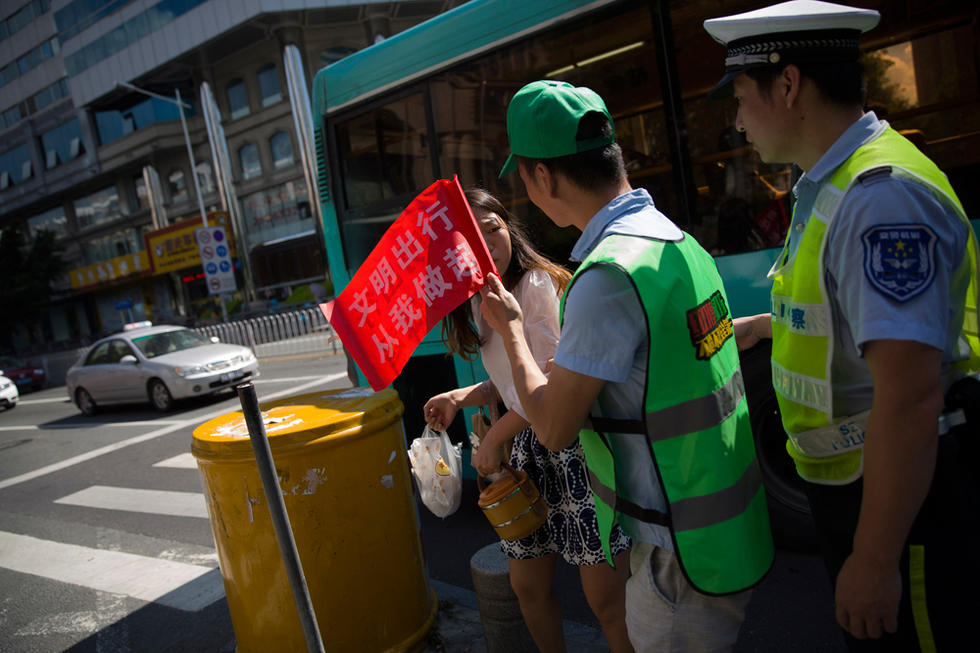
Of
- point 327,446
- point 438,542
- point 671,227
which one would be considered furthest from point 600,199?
point 438,542

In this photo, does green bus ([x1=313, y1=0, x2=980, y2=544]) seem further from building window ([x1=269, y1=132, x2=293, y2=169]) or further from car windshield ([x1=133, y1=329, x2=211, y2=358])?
building window ([x1=269, y1=132, x2=293, y2=169])

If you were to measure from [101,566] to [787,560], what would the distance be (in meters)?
4.83

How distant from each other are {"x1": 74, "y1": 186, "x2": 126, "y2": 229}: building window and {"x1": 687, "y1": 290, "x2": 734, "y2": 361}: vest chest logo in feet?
136

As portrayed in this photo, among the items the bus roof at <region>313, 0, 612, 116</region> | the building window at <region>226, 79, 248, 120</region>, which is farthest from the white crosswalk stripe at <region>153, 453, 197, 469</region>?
the building window at <region>226, 79, 248, 120</region>

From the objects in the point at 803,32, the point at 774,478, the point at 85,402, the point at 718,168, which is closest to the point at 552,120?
the point at 803,32

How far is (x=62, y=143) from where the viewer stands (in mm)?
39500

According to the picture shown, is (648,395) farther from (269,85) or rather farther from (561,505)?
(269,85)

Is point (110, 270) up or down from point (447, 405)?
up

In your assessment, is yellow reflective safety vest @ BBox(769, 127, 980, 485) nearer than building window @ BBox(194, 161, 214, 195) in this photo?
Yes

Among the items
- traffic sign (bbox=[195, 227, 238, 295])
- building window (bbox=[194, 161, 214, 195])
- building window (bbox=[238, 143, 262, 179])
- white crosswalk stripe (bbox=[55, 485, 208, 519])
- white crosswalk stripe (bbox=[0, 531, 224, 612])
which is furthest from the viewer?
building window (bbox=[194, 161, 214, 195])

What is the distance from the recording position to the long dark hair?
2373 mm

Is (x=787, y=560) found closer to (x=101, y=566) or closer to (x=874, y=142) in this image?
(x=874, y=142)

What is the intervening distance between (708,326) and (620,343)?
26cm

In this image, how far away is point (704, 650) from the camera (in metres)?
1.47
